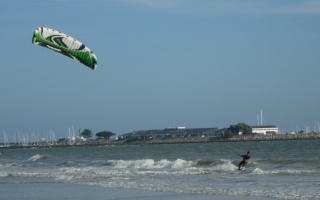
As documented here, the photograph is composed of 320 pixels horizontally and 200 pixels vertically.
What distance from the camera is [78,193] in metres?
22.9

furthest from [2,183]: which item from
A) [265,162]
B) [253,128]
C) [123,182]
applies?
[253,128]

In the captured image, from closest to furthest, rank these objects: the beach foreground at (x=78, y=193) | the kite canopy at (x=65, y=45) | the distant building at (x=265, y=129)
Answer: the beach foreground at (x=78, y=193) → the kite canopy at (x=65, y=45) → the distant building at (x=265, y=129)

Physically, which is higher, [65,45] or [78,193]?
[65,45]

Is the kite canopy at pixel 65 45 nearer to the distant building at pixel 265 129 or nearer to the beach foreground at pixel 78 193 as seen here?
the beach foreground at pixel 78 193

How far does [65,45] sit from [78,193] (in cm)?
652

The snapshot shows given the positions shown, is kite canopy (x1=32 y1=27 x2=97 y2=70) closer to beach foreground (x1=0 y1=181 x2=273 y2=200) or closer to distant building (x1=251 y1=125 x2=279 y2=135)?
beach foreground (x1=0 y1=181 x2=273 y2=200)

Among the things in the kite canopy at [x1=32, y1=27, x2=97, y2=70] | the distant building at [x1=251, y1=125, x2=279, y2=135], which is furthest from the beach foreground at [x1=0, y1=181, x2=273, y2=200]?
the distant building at [x1=251, y1=125, x2=279, y2=135]

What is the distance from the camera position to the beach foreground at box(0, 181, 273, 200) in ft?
69.8

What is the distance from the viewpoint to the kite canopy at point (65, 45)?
26.8m

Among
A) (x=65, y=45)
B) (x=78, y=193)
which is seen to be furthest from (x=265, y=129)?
(x=78, y=193)

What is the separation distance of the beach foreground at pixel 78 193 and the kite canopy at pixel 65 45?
4.83 metres

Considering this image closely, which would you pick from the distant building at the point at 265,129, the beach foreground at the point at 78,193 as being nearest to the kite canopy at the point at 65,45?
the beach foreground at the point at 78,193

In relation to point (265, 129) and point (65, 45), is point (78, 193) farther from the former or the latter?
point (265, 129)

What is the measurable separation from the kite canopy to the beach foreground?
483 cm
